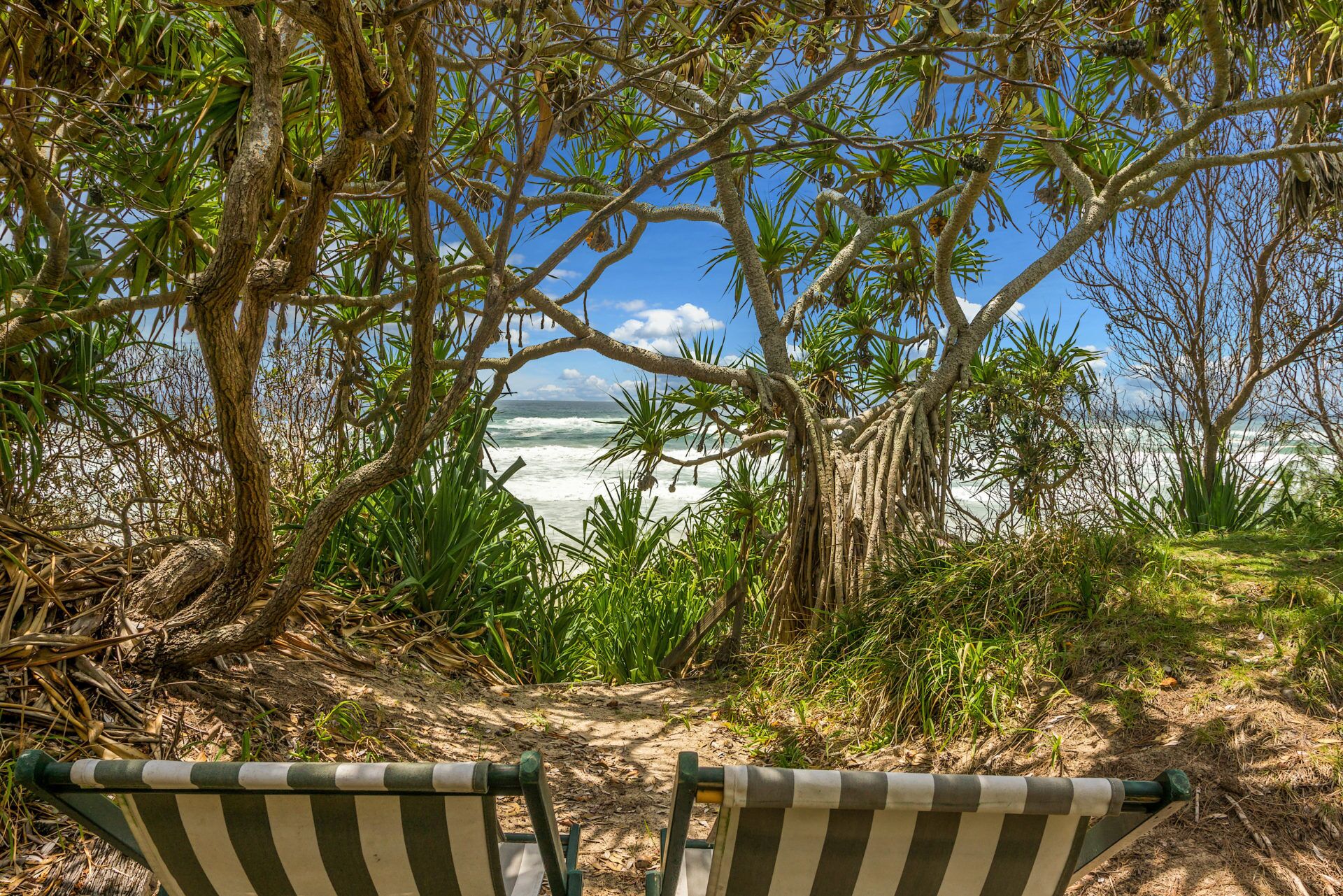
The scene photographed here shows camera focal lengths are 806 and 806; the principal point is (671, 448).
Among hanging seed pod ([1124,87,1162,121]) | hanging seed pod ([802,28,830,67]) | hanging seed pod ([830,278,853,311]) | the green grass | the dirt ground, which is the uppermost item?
hanging seed pod ([1124,87,1162,121])

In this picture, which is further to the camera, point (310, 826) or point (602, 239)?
point (602, 239)

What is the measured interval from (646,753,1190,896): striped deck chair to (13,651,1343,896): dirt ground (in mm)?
1118

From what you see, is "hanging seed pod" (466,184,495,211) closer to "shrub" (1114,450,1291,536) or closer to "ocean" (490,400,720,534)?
"shrub" (1114,450,1291,536)

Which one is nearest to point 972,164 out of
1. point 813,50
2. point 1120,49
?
point 1120,49

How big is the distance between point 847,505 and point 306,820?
2.80 meters

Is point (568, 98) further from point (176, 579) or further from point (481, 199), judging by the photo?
point (176, 579)

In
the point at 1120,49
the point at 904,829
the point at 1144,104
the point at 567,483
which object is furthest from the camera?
the point at 567,483

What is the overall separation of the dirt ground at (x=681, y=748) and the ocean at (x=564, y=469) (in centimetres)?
670

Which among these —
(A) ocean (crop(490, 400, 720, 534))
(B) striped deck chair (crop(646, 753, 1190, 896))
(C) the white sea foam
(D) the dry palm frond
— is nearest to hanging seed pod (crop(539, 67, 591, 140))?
(B) striped deck chair (crop(646, 753, 1190, 896))

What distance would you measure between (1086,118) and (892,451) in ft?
5.72

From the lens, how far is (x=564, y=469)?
19.8 meters

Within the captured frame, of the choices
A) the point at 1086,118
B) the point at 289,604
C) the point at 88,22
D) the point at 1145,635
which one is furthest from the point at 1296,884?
the point at 88,22

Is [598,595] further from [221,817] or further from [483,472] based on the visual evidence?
[221,817]

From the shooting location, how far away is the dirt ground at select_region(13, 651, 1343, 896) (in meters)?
2.06
